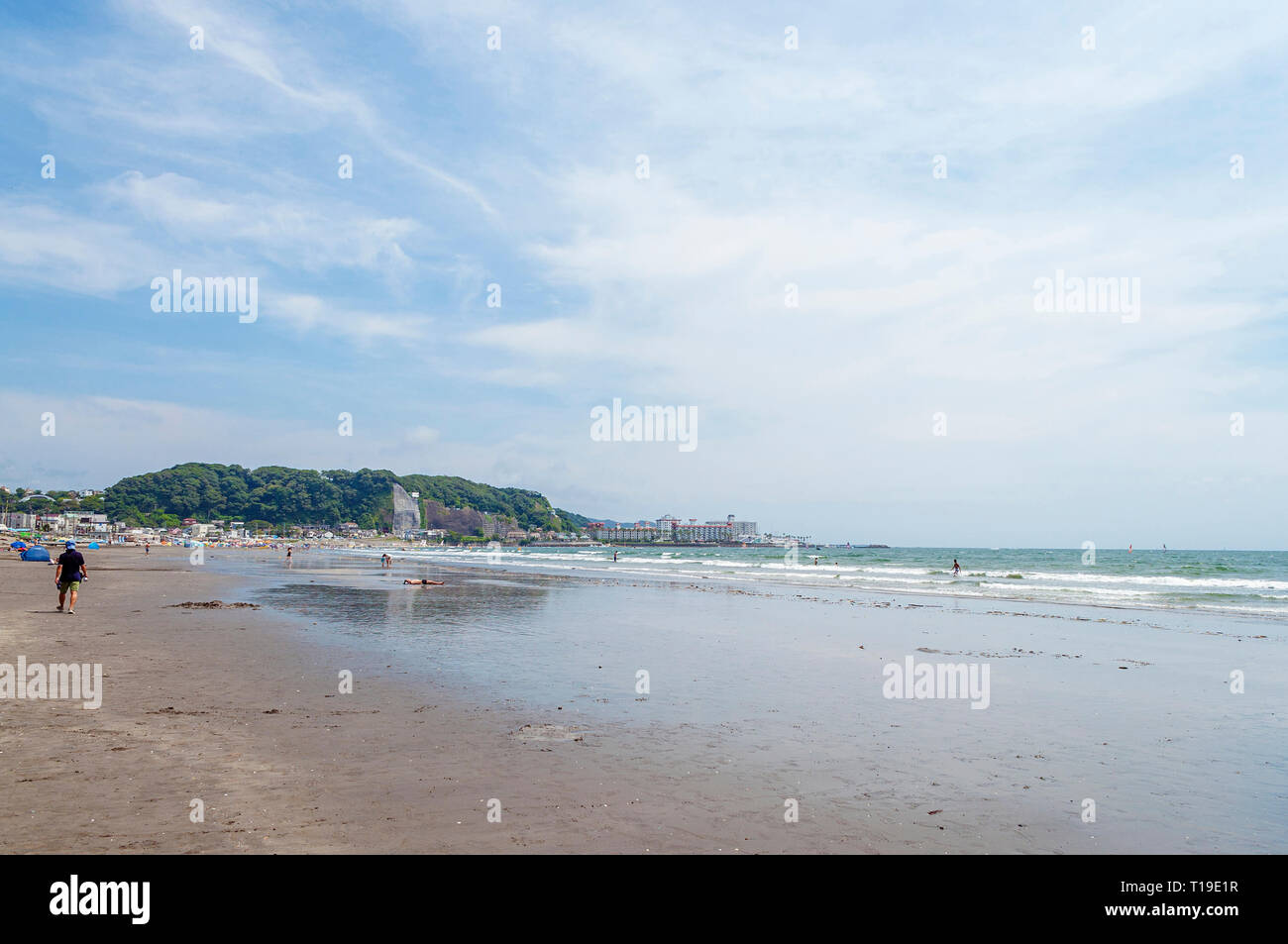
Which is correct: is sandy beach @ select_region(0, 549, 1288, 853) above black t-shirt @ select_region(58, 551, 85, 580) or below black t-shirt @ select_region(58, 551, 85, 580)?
below

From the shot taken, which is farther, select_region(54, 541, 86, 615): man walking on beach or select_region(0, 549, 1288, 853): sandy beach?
select_region(54, 541, 86, 615): man walking on beach

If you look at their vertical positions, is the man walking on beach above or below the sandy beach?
above

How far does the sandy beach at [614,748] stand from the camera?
20.8 feet

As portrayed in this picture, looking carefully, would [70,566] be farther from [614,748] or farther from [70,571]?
[614,748]

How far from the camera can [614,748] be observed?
9.08 metres

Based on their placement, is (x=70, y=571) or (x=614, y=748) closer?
(x=614, y=748)

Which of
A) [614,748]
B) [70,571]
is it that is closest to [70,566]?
[70,571]

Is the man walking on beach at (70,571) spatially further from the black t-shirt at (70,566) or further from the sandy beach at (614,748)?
the sandy beach at (614,748)

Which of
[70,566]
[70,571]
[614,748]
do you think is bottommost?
[614,748]

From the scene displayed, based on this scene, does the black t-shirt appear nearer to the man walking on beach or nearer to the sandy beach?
the man walking on beach

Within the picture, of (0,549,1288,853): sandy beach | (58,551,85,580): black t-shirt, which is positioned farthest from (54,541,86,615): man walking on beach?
(0,549,1288,853): sandy beach

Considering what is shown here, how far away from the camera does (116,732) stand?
911cm

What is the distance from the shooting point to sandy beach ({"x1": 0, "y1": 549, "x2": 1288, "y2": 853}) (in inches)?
250

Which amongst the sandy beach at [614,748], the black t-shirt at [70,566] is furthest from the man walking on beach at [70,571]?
the sandy beach at [614,748]
